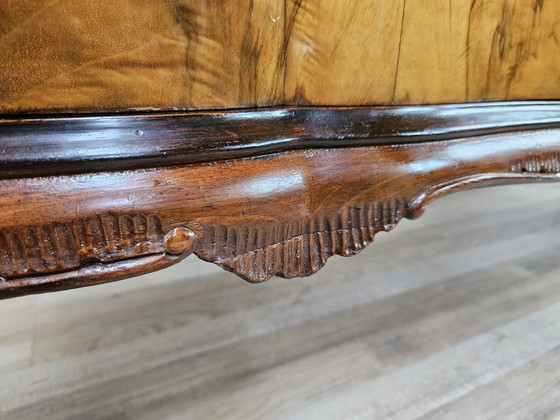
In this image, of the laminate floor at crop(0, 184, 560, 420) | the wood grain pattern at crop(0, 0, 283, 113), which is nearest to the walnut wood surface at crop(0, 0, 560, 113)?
the wood grain pattern at crop(0, 0, 283, 113)

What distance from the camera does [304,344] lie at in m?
0.58

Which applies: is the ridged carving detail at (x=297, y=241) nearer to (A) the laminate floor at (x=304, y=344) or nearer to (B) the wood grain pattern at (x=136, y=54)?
(B) the wood grain pattern at (x=136, y=54)

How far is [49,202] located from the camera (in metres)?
0.24

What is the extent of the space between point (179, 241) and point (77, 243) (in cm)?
5

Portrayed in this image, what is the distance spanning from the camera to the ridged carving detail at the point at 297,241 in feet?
0.97

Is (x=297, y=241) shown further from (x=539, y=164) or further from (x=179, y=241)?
(x=539, y=164)

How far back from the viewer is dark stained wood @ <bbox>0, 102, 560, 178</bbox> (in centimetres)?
24

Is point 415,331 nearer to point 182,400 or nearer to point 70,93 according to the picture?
point 182,400

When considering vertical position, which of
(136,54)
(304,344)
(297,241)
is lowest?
(304,344)

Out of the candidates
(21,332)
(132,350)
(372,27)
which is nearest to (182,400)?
(132,350)

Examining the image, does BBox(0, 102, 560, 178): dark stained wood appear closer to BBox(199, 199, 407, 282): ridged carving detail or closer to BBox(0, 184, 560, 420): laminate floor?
BBox(199, 199, 407, 282): ridged carving detail

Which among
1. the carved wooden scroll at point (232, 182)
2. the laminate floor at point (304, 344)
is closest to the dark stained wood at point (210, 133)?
the carved wooden scroll at point (232, 182)

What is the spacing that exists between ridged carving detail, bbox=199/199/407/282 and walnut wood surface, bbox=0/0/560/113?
3.0 inches

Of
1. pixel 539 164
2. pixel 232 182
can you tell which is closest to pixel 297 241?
pixel 232 182
